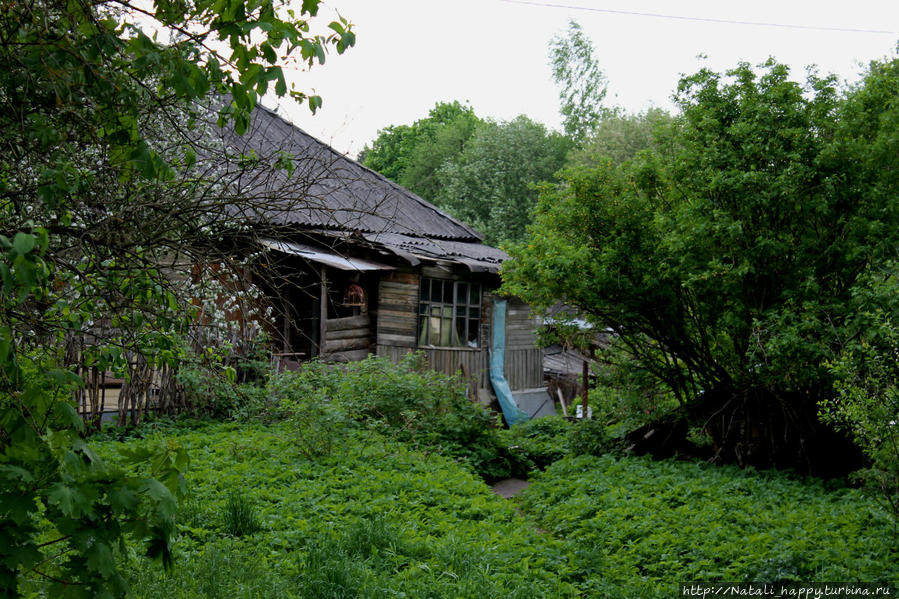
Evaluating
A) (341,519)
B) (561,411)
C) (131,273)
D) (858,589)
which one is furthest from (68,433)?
(561,411)

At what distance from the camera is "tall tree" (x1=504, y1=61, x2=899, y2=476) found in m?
8.66

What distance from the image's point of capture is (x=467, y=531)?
608 centimetres

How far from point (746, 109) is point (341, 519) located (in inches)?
275

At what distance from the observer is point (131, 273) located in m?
3.38

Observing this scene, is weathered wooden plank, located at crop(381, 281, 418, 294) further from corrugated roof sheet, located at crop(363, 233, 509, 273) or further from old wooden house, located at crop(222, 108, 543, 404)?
corrugated roof sheet, located at crop(363, 233, 509, 273)

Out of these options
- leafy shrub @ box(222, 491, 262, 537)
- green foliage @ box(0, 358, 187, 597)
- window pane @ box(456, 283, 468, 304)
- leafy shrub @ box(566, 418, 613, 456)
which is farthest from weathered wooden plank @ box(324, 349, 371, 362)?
green foliage @ box(0, 358, 187, 597)

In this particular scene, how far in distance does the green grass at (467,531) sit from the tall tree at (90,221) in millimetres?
1869

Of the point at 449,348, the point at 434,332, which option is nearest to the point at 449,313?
the point at 434,332

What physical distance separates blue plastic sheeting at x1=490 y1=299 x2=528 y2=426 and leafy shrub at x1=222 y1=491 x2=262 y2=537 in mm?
11455

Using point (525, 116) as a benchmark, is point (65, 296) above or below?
below

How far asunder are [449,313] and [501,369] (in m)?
1.99

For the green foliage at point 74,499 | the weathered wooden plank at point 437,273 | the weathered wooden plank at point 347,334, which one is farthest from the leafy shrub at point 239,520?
the weathered wooden plank at point 437,273

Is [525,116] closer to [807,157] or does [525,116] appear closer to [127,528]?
[807,157]

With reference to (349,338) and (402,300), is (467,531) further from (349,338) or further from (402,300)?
(402,300)
